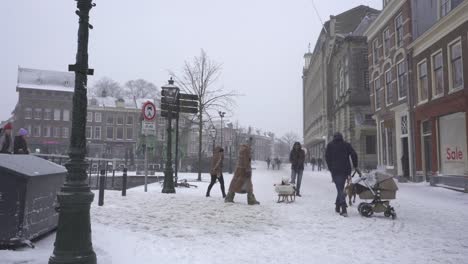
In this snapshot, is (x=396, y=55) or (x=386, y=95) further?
(x=386, y=95)

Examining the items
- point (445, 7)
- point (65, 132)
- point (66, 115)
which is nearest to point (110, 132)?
point (65, 132)

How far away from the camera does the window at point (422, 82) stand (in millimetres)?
21312

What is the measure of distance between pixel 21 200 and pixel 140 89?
84.0 meters

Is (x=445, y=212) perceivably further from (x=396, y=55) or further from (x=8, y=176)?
(x=396, y=55)

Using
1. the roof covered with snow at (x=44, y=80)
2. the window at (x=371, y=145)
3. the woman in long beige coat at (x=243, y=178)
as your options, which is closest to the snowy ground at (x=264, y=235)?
the woman in long beige coat at (x=243, y=178)

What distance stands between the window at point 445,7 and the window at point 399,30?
4654 millimetres

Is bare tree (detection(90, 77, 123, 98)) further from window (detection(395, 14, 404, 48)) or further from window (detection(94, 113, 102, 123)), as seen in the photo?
window (detection(395, 14, 404, 48))

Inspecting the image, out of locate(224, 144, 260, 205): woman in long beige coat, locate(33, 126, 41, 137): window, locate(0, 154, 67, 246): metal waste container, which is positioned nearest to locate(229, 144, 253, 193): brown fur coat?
locate(224, 144, 260, 205): woman in long beige coat

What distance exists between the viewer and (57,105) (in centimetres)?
6956

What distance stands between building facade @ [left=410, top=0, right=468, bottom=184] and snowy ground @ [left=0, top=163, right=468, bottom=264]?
8.71 m

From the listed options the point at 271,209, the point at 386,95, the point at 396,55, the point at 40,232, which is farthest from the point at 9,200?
the point at 386,95

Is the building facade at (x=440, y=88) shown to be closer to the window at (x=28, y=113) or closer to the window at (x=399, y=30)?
the window at (x=399, y=30)

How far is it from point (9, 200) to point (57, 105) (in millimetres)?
70138

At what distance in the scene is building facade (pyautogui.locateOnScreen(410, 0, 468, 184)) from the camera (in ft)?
57.4
